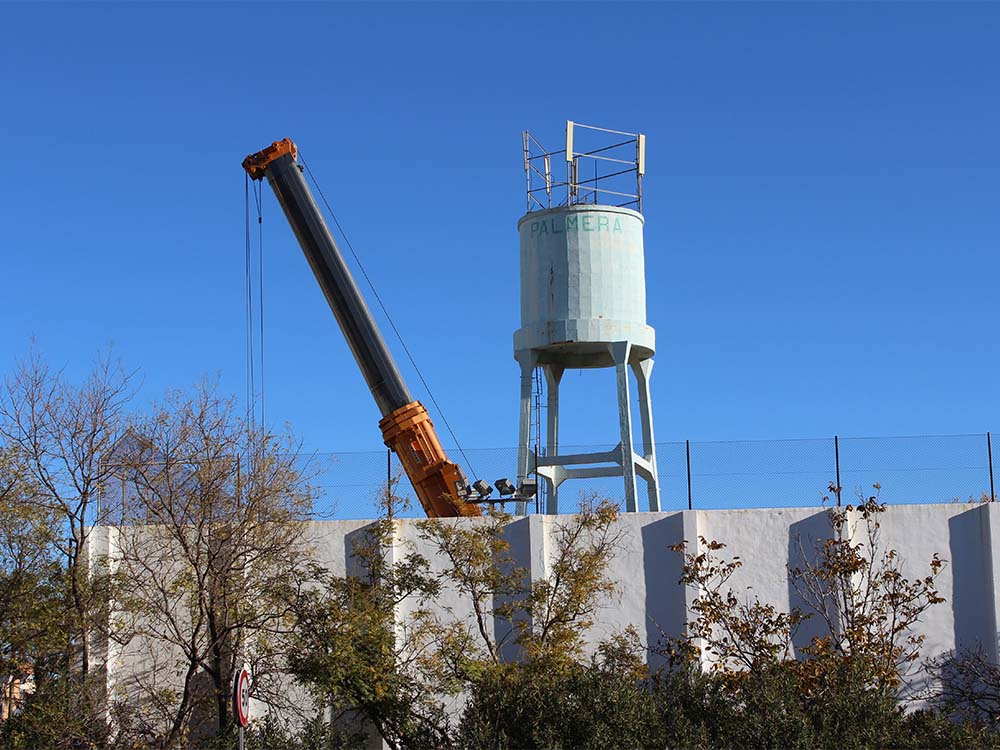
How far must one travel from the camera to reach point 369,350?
33438mm

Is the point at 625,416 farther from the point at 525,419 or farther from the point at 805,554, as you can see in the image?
the point at 805,554

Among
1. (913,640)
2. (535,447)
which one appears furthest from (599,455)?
(913,640)

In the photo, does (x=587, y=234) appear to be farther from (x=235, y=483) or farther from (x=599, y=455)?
(x=235, y=483)

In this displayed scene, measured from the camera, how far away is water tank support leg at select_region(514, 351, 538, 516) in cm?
3509

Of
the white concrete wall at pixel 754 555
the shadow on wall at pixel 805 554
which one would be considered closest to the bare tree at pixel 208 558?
the white concrete wall at pixel 754 555

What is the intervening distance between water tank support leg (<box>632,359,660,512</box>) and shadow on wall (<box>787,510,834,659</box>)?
12.9 ft

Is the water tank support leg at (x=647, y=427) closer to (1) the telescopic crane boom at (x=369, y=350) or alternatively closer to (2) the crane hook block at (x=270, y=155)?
(1) the telescopic crane boom at (x=369, y=350)

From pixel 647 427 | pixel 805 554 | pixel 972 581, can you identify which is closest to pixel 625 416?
pixel 647 427

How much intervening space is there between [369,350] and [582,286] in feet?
19.0

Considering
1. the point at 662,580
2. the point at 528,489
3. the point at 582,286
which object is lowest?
the point at 662,580

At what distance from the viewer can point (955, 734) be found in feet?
86.2

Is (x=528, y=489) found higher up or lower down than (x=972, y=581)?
higher up

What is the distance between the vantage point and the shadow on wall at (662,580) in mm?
31016

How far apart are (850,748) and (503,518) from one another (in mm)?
8189
